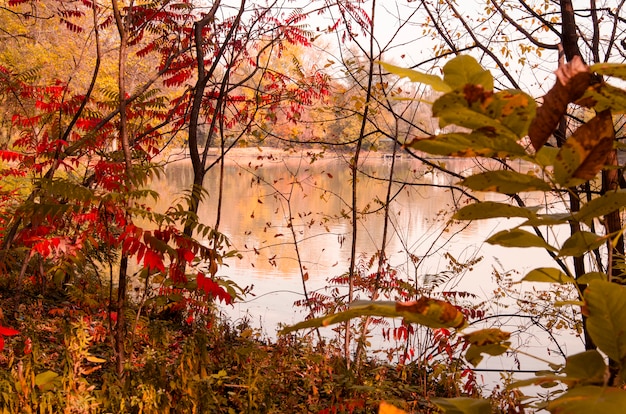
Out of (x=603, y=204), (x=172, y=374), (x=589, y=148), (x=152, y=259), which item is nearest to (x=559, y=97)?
(x=589, y=148)

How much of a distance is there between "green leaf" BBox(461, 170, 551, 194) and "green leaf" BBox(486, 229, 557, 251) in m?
0.05

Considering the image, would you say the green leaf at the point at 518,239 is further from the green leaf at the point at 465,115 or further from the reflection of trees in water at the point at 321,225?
the reflection of trees in water at the point at 321,225

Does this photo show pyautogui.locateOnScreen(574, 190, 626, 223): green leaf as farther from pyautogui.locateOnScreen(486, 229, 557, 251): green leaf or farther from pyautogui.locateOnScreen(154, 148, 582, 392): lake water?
pyautogui.locateOnScreen(154, 148, 582, 392): lake water

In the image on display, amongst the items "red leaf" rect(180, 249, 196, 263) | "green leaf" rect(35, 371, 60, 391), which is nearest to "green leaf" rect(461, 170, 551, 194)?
"red leaf" rect(180, 249, 196, 263)

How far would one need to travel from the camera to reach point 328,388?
3.49m

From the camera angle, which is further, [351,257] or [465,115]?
[351,257]

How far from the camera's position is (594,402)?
1.26 ft

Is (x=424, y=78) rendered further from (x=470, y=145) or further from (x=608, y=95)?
(x=608, y=95)

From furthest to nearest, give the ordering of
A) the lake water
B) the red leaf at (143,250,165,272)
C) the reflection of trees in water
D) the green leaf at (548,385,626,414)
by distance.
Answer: the reflection of trees in water, the lake water, the red leaf at (143,250,165,272), the green leaf at (548,385,626,414)

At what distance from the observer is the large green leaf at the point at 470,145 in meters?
0.46

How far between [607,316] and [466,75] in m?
0.23

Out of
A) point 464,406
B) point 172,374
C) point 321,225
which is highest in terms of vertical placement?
point 321,225

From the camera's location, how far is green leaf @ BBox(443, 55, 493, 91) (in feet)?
1.49

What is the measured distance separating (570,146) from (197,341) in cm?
349
